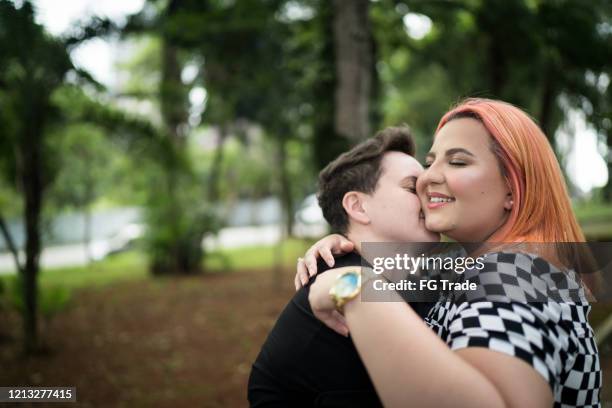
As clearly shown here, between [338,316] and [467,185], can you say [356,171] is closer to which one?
[467,185]

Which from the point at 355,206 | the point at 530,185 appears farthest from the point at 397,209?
the point at 530,185

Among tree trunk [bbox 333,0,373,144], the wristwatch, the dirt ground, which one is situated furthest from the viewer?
the dirt ground

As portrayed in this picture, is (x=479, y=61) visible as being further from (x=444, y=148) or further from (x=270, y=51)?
(x=444, y=148)

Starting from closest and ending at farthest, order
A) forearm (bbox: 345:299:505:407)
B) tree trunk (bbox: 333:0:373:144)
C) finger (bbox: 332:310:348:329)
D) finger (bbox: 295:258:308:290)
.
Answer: forearm (bbox: 345:299:505:407) → finger (bbox: 332:310:348:329) → finger (bbox: 295:258:308:290) → tree trunk (bbox: 333:0:373:144)

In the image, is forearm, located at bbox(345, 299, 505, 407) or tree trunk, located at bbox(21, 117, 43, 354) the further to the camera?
tree trunk, located at bbox(21, 117, 43, 354)

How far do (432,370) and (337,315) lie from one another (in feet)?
1.24

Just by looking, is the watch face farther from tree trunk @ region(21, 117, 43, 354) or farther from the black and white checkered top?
tree trunk @ region(21, 117, 43, 354)

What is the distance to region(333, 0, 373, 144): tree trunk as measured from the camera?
5.48 metres

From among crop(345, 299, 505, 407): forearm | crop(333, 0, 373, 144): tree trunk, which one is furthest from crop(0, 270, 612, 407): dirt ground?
crop(345, 299, 505, 407): forearm

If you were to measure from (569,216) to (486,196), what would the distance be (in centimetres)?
23

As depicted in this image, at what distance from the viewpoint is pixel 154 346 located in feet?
25.3

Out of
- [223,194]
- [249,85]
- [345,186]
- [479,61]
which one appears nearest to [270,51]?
[249,85]

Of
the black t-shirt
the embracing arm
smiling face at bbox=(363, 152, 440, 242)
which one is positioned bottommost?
the black t-shirt

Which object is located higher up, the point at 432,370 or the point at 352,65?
the point at 352,65
